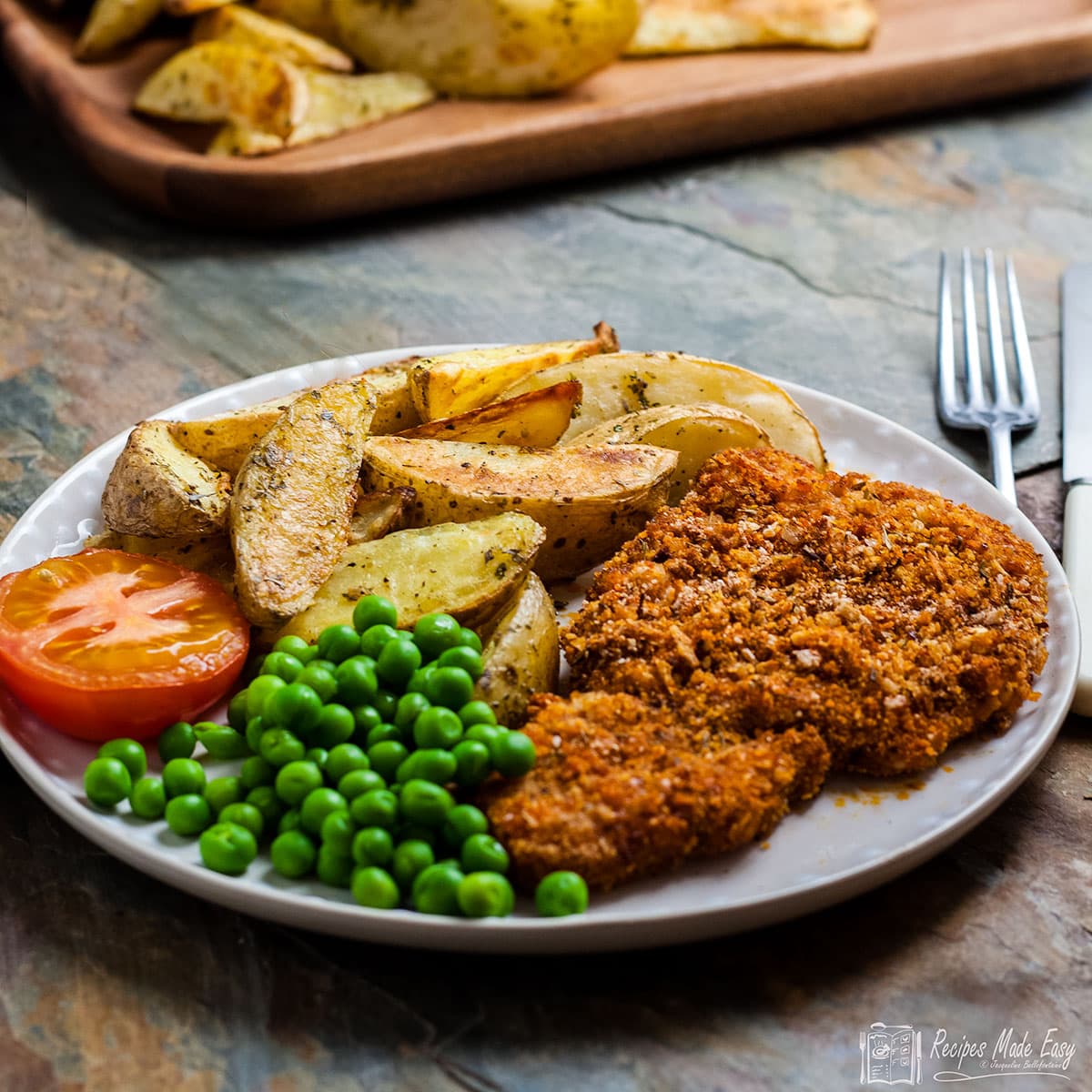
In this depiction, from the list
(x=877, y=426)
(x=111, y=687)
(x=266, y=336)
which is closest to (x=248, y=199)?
(x=266, y=336)

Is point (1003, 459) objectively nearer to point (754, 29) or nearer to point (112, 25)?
point (754, 29)

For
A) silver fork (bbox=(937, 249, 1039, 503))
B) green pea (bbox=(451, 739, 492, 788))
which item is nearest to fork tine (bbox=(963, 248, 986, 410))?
silver fork (bbox=(937, 249, 1039, 503))

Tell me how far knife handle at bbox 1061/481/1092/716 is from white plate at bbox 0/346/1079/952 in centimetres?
9

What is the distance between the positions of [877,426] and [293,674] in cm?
210

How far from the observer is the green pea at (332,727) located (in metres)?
2.66

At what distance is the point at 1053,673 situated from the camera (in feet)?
9.92

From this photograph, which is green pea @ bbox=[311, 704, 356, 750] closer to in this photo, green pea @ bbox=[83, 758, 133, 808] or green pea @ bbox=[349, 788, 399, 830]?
green pea @ bbox=[349, 788, 399, 830]

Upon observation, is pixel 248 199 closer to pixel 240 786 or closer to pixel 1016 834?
pixel 240 786

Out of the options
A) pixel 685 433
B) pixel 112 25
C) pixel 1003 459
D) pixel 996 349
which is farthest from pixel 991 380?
pixel 112 25

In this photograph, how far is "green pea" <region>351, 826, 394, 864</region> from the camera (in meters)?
2.42

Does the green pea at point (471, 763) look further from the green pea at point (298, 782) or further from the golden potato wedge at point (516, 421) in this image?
the golden potato wedge at point (516, 421)

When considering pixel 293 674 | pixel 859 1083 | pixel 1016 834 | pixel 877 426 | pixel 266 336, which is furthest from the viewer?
pixel 266 336

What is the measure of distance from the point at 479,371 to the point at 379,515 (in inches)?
24.8

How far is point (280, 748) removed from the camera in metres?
2.61
